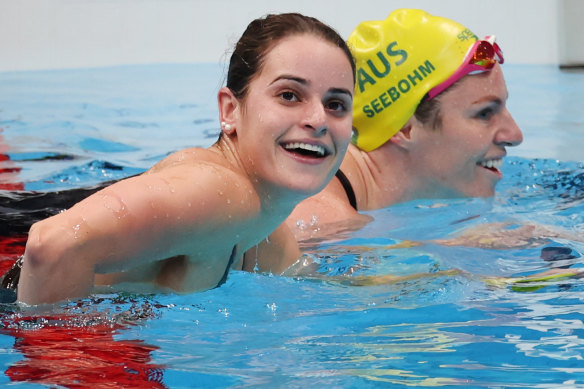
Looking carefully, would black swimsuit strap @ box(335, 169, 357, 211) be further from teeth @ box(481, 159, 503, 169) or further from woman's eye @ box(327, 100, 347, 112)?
woman's eye @ box(327, 100, 347, 112)

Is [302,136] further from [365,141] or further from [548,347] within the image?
[365,141]

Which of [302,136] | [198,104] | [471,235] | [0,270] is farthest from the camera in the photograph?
[198,104]

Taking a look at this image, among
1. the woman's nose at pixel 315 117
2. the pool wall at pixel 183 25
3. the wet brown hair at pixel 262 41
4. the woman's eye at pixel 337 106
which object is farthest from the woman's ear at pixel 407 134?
the pool wall at pixel 183 25

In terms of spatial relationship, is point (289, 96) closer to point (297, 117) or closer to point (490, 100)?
point (297, 117)

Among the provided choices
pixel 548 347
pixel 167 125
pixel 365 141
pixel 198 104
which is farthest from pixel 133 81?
pixel 548 347

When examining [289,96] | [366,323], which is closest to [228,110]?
[289,96]

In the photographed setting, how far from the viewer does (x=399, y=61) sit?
188 inches

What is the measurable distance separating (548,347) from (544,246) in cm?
150

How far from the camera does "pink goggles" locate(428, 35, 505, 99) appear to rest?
181 inches

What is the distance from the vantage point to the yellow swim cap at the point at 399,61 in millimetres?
4715

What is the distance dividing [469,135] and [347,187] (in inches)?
28.3

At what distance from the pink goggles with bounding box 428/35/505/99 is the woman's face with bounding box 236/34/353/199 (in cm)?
190

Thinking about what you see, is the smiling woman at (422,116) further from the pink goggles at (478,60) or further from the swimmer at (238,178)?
the swimmer at (238,178)

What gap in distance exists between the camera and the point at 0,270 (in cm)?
337
